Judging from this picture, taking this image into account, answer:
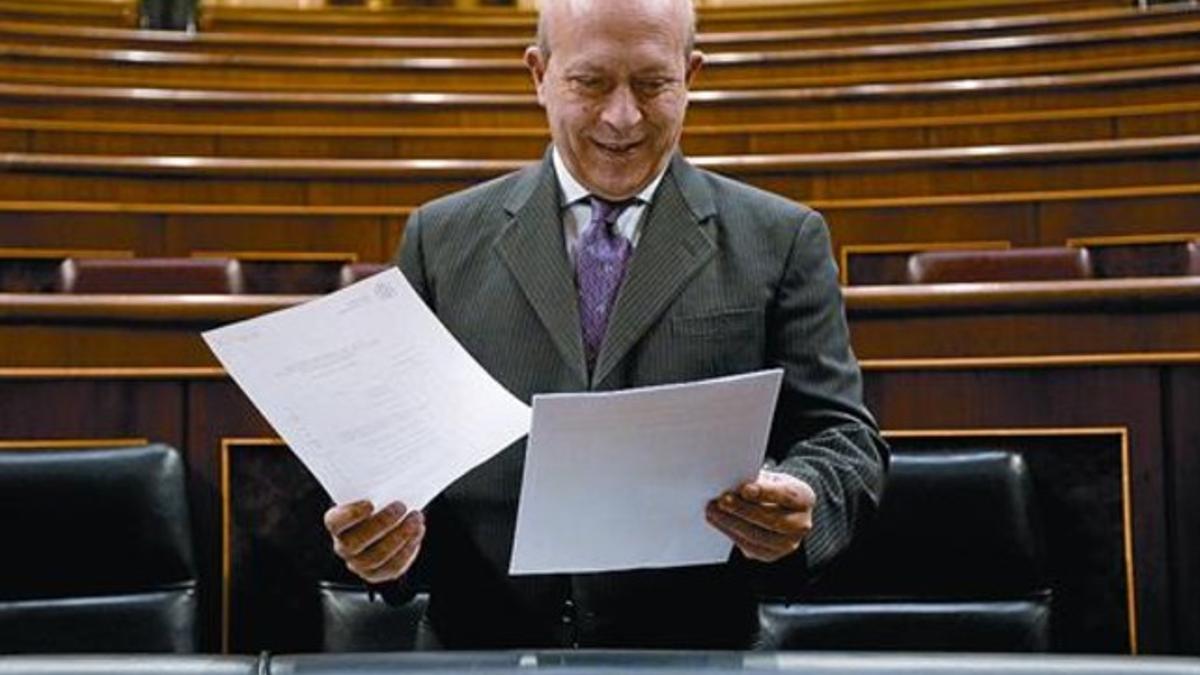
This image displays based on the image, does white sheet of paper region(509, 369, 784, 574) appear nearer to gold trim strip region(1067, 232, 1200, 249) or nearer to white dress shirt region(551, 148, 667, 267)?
white dress shirt region(551, 148, 667, 267)

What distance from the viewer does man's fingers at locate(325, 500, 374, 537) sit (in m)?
0.34

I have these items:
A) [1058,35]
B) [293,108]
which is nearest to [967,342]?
[293,108]

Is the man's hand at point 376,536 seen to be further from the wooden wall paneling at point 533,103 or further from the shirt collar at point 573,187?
the wooden wall paneling at point 533,103

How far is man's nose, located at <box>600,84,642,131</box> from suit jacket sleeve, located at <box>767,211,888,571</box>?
0.20 feet

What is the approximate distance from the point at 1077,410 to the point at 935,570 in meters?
0.11

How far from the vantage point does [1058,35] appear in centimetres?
155

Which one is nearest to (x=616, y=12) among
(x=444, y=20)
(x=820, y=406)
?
(x=820, y=406)

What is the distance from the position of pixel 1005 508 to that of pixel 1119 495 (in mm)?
77

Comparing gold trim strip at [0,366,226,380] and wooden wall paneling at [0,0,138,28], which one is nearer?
gold trim strip at [0,366,226,380]

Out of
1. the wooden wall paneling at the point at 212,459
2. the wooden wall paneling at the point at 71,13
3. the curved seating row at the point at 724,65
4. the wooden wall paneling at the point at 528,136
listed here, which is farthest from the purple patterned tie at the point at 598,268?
the wooden wall paneling at the point at 71,13

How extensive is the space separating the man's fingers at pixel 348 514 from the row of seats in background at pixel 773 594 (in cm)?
20

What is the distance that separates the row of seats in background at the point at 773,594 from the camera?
517 millimetres

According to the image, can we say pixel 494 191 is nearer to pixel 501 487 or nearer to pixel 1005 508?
pixel 501 487

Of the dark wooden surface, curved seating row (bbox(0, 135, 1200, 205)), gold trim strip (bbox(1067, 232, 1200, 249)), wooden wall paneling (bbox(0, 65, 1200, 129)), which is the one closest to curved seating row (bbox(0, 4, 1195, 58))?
wooden wall paneling (bbox(0, 65, 1200, 129))
